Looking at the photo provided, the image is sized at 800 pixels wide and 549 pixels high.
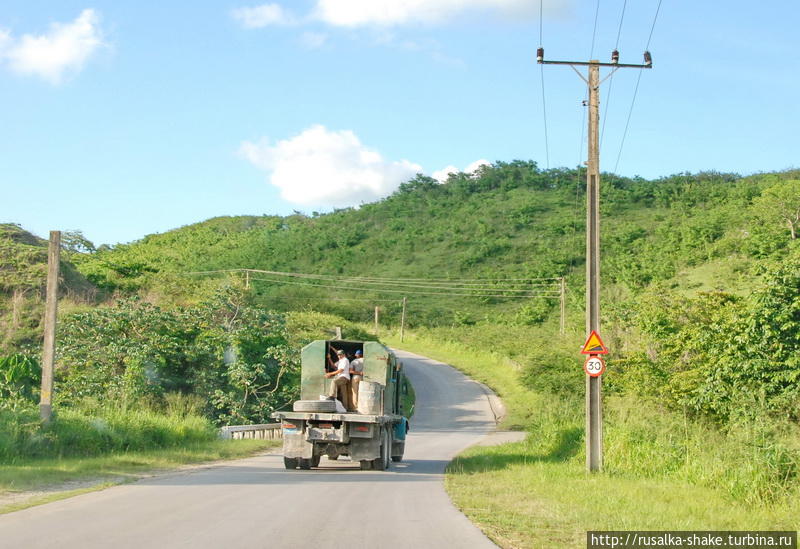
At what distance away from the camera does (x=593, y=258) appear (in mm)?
18594

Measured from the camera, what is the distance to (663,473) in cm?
1691

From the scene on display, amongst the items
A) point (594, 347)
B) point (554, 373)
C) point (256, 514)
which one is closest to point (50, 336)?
point (256, 514)

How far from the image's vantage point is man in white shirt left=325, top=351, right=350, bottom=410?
19.8 meters

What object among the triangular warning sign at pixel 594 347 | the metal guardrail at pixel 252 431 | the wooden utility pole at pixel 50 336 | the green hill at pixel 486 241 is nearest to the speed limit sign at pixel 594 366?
the triangular warning sign at pixel 594 347

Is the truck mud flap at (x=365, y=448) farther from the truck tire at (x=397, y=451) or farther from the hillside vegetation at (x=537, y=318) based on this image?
the truck tire at (x=397, y=451)

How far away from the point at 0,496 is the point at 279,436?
17790 mm

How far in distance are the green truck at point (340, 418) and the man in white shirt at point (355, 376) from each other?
229mm

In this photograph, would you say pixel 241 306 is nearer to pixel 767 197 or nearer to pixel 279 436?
pixel 279 436

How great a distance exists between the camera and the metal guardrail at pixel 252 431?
27116 mm

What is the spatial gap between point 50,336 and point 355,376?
737 centimetres

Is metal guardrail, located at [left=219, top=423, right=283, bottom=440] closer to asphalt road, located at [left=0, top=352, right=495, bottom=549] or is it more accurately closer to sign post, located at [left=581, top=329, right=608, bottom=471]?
asphalt road, located at [left=0, top=352, right=495, bottom=549]

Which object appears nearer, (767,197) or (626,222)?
(767,197)

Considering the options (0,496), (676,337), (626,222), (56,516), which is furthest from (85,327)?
(626,222)

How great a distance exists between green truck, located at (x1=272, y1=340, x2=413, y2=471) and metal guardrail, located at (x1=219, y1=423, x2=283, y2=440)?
7.27 m
